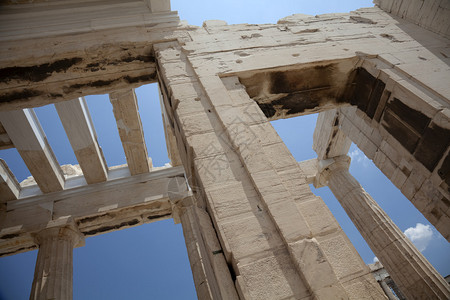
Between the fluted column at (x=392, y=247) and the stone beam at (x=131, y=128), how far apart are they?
5477 mm

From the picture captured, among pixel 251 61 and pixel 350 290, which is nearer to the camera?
pixel 350 290

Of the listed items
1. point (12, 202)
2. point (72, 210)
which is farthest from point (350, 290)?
point (12, 202)

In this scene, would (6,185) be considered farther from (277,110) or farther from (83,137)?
(277,110)

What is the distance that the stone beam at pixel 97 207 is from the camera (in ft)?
20.7

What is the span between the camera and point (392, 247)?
5.87 m

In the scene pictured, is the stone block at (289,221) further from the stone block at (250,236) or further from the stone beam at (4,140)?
the stone beam at (4,140)

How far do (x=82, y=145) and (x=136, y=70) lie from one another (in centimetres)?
286

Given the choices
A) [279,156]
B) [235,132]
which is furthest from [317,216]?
[235,132]

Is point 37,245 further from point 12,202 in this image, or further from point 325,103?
point 325,103

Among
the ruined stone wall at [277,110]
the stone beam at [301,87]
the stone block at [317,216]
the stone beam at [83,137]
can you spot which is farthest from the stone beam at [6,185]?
the stone block at [317,216]

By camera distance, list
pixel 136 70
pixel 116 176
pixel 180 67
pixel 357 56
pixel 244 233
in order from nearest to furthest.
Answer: pixel 244 233
pixel 180 67
pixel 357 56
pixel 136 70
pixel 116 176

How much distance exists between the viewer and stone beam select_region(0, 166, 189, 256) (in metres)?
6.30

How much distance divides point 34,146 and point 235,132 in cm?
529

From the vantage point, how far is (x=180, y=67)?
3.89 meters
